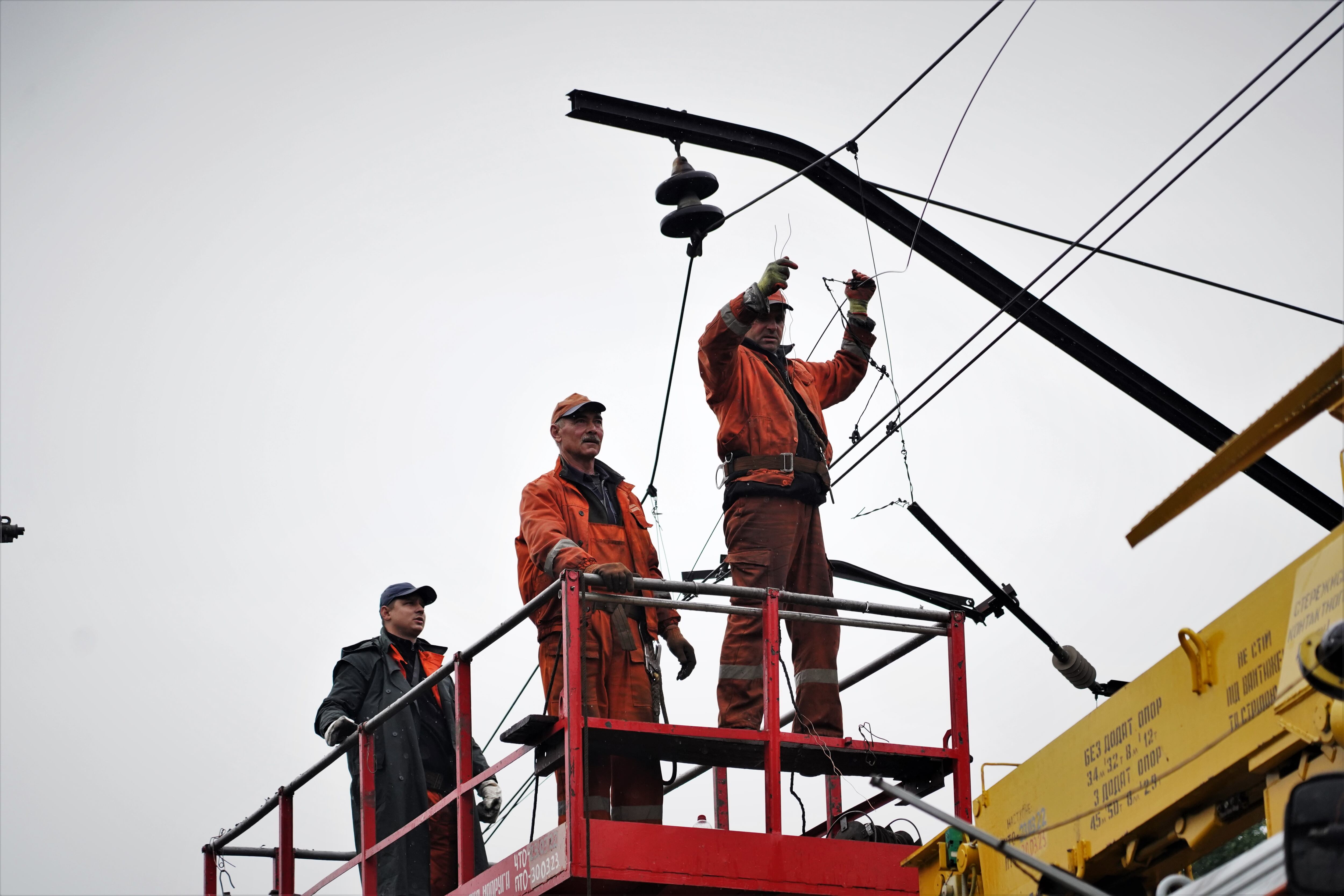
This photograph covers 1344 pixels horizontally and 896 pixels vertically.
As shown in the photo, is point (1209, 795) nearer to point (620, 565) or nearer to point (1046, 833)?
point (1046, 833)

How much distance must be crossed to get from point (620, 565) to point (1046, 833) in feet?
8.17

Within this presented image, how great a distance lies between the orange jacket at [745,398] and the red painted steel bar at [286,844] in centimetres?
348

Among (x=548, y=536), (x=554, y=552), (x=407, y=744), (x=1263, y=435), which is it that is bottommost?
(x=1263, y=435)

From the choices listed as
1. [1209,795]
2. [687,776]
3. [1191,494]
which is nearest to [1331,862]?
[1191,494]

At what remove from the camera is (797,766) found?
862cm

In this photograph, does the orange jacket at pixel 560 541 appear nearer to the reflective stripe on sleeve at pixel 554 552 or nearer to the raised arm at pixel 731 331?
the reflective stripe on sleeve at pixel 554 552

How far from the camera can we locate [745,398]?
928cm

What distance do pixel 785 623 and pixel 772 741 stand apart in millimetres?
1043

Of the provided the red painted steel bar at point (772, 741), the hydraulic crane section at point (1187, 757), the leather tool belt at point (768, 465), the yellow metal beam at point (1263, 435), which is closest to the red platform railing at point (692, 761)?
the red painted steel bar at point (772, 741)

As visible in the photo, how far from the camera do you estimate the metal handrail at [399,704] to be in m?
8.08

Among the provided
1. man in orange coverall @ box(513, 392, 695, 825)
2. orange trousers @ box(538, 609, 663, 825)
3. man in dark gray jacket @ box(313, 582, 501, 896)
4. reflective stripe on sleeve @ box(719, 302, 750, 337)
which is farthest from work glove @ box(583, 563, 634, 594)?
reflective stripe on sleeve @ box(719, 302, 750, 337)

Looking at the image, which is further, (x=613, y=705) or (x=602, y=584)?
(x=613, y=705)

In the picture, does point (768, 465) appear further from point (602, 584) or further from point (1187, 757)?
point (1187, 757)

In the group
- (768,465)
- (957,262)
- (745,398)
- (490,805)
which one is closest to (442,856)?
(490,805)
